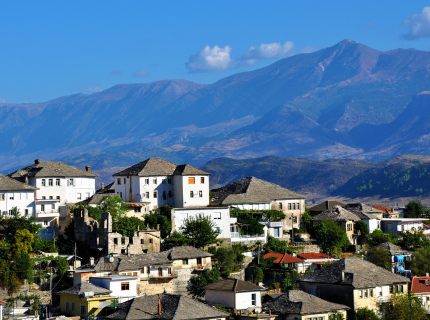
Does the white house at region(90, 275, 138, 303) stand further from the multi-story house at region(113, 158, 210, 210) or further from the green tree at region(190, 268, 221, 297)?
the multi-story house at region(113, 158, 210, 210)

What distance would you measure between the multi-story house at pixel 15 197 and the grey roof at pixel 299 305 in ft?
114

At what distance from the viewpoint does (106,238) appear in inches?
2847

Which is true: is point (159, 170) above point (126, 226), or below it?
above

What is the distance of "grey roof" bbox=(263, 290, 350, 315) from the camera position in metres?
58.5

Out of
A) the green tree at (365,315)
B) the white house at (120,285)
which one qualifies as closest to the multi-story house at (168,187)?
the white house at (120,285)

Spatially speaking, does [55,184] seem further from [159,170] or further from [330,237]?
[330,237]

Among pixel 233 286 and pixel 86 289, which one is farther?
pixel 233 286

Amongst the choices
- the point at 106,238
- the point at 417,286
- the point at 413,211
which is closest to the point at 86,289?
the point at 106,238

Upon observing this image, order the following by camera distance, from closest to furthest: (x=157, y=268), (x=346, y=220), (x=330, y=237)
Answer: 1. (x=157, y=268)
2. (x=330, y=237)
3. (x=346, y=220)

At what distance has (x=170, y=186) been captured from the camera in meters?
90.8

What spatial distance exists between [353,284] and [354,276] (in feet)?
6.76

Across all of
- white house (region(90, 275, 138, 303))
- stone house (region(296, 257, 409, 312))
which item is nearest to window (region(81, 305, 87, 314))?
white house (region(90, 275, 138, 303))

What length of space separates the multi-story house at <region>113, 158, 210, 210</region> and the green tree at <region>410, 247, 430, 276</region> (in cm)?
2555

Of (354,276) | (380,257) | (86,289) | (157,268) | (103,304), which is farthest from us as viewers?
(380,257)
